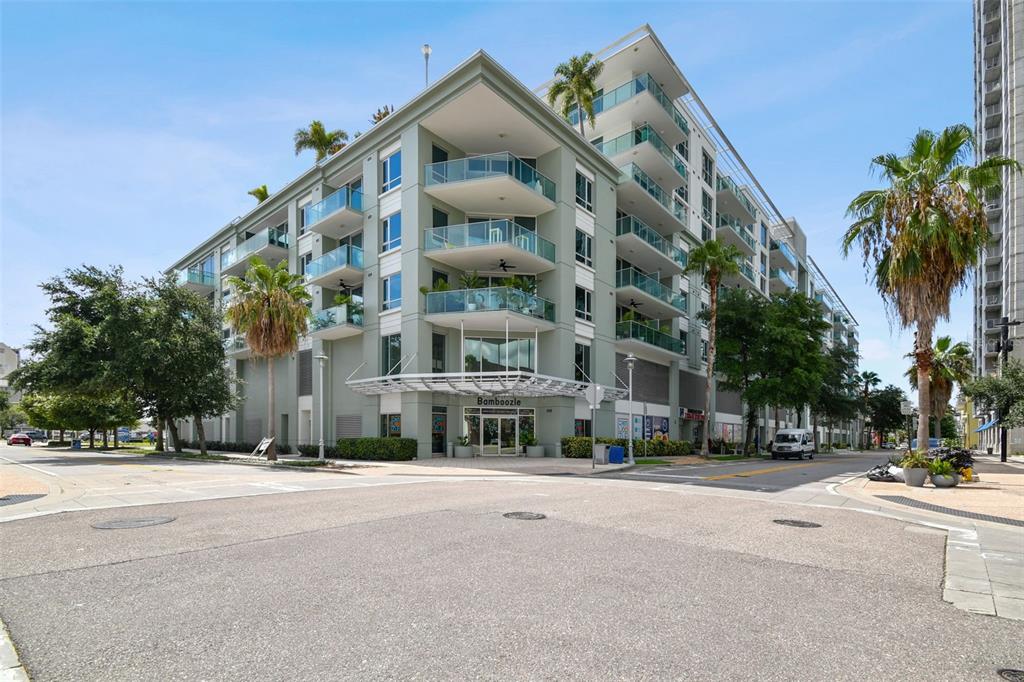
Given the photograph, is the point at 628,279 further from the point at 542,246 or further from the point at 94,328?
the point at 94,328

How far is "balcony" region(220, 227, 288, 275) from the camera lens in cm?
4075

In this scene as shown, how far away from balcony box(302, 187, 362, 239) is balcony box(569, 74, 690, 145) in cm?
1840

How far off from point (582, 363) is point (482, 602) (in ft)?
91.1

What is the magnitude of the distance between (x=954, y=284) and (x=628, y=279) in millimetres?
20466

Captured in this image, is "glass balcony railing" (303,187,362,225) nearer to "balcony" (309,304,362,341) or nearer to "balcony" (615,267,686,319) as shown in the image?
"balcony" (309,304,362,341)

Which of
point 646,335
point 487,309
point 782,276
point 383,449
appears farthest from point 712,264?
point 782,276

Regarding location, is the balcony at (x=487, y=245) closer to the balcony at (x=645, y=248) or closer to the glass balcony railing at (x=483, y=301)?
the glass balcony railing at (x=483, y=301)

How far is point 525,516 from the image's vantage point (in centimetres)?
1025

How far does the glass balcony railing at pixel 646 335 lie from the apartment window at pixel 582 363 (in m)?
3.82

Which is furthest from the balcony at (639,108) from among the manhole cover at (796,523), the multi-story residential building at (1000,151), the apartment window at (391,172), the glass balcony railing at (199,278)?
the manhole cover at (796,523)

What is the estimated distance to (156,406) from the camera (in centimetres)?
3609

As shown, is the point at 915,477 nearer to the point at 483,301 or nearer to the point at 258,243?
the point at 483,301

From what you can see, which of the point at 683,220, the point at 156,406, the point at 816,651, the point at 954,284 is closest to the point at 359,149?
the point at 156,406

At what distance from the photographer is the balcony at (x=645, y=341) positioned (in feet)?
118
